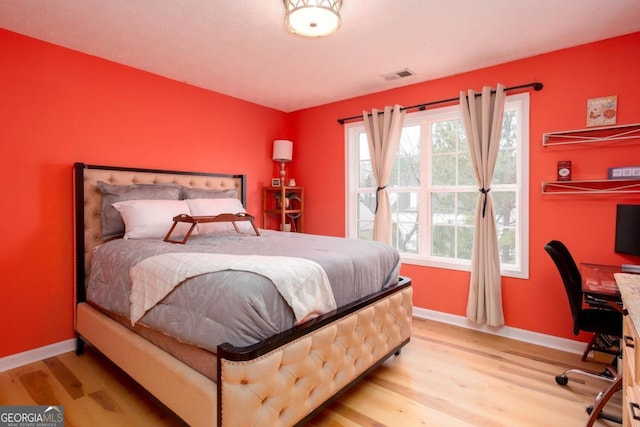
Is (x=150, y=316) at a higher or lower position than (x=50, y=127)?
lower

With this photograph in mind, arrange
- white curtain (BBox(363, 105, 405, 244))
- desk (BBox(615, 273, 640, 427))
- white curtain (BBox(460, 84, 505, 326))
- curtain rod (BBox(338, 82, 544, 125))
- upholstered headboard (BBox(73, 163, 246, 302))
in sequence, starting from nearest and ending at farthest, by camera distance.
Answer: desk (BBox(615, 273, 640, 427)) < upholstered headboard (BBox(73, 163, 246, 302)) < curtain rod (BBox(338, 82, 544, 125)) < white curtain (BBox(460, 84, 505, 326)) < white curtain (BBox(363, 105, 405, 244))

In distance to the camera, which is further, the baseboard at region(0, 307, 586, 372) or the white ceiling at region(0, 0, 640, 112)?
the baseboard at region(0, 307, 586, 372)

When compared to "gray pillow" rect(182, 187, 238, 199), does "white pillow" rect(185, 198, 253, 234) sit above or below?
below

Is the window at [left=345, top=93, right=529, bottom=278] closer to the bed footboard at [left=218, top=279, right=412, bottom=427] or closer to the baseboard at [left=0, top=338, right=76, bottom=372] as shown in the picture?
the bed footboard at [left=218, top=279, right=412, bottom=427]

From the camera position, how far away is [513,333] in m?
2.90

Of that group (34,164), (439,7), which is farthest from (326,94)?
(34,164)

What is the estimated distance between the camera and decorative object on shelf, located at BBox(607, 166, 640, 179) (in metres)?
2.35

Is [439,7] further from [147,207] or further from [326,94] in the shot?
[147,207]

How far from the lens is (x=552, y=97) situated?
8.84 feet

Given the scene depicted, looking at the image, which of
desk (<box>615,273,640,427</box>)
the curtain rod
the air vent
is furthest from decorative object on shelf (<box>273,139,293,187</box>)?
desk (<box>615,273,640,427</box>)

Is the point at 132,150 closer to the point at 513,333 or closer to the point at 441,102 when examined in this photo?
the point at 441,102

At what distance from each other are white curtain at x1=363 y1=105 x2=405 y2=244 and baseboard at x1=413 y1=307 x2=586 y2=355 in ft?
2.82

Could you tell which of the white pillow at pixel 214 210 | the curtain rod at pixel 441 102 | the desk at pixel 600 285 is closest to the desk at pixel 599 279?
the desk at pixel 600 285

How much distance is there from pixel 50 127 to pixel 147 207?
0.94 meters
